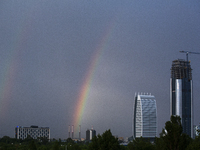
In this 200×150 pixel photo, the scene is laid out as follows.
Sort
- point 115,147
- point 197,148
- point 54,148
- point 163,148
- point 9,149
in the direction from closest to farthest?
point 197,148 → point 163,148 → point 115,147 → point 54,148 → point 9,149

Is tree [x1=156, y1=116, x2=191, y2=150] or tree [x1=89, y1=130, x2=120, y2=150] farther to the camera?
tree [x1=89, y1=130, x2=120, y2=150]

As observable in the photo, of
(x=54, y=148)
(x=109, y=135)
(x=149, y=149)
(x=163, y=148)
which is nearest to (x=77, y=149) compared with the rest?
(x=54, y=148)

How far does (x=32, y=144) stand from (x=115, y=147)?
31663 millimetres

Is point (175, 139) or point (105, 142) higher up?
point (175, 139)

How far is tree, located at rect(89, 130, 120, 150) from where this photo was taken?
4316 cm

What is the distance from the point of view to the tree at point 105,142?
142ft

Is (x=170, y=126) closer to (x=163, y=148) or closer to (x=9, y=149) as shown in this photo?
(x=163, y=148)

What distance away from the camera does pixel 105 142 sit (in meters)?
43.6

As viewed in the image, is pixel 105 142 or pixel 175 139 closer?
pixel 175 139

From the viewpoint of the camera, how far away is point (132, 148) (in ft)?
214

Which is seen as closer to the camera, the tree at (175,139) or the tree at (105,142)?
the tree at (175,139)

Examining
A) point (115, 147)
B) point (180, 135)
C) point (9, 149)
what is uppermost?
point (180, 135)

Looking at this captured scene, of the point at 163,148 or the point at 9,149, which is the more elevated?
the point at 163,148

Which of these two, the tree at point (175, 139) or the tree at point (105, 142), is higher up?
the tree at point (175, 139)
